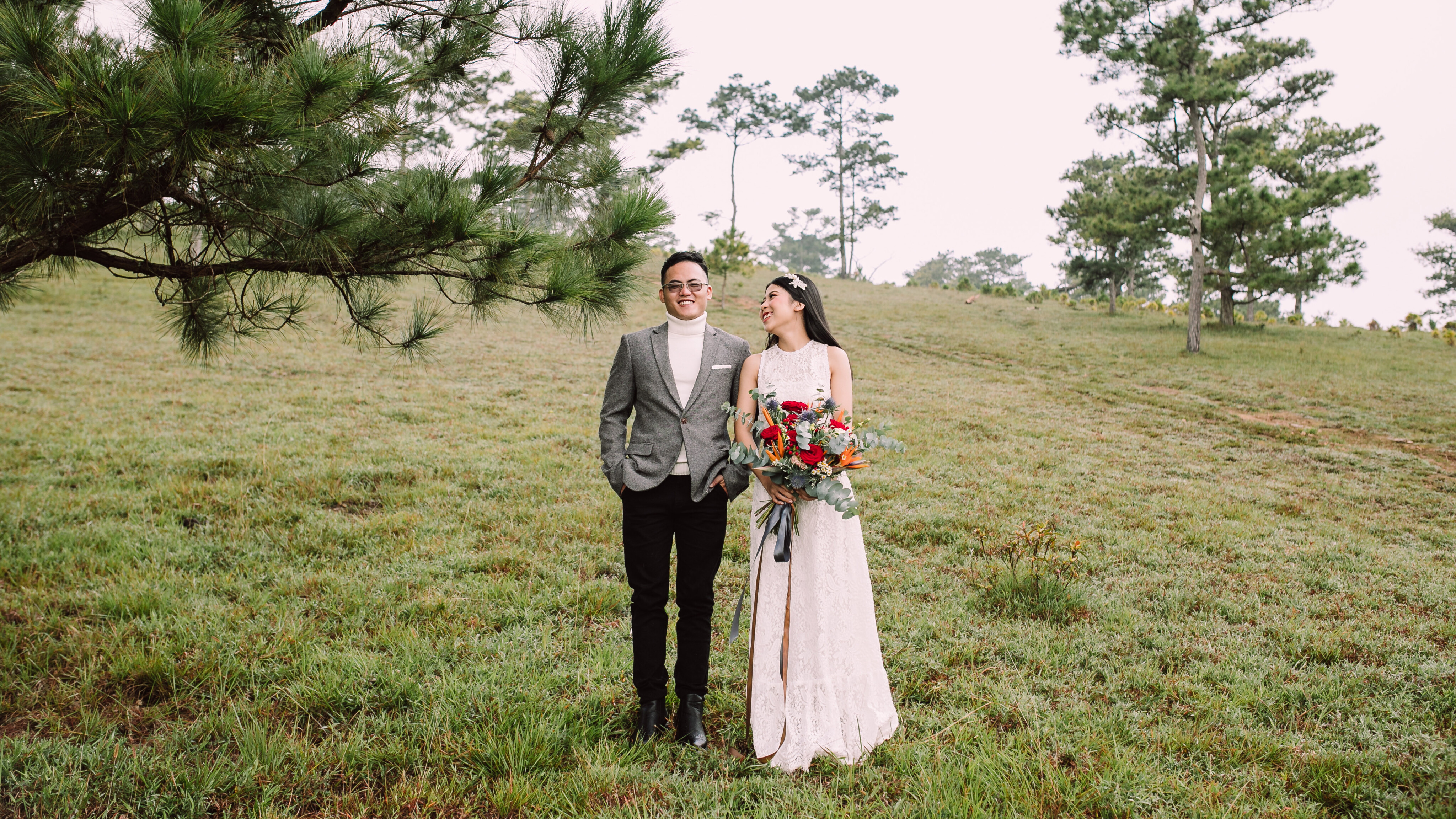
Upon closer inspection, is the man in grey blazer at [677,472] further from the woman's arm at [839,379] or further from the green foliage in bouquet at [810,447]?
the woman's arm at [839,379]

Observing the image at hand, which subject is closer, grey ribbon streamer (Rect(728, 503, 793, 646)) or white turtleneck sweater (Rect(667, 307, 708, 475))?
grey ribbon streamer (Rect(728, 503, 793, 646))

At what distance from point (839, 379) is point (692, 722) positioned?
152 cm

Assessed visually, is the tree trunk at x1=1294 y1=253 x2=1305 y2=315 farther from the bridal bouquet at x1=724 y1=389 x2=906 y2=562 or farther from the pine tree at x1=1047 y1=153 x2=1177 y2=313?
the bridal bouquet at x1=724 y1=389 x2=906 y2=562

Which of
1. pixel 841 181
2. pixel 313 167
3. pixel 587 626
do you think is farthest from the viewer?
pixel 841 181

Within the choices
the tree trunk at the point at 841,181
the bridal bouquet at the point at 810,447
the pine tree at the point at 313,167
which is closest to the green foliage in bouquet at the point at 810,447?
the bridal bouquet at the point at 810,447

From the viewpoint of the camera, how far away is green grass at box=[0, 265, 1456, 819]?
2.56 meters

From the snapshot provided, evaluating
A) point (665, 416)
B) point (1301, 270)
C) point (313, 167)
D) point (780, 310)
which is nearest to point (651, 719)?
point (665, 416)

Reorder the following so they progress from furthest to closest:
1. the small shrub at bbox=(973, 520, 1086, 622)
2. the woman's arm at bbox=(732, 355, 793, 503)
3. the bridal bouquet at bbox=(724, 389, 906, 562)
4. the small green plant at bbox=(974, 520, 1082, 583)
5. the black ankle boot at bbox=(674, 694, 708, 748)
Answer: the small green plant at bbox=(974, 520, 1082, 583)
the small shrub at bbox=(973, 520, 1086, 622)
the black ankle boot at bbox=(674, 694, 708, 748)
the woman's arm at bbox=(732, 355, 793, 503)
the bridal bouquet at bbox=(724, 389, 906, 562)

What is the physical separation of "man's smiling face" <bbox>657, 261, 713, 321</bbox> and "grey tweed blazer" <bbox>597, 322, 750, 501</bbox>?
0.42 feet

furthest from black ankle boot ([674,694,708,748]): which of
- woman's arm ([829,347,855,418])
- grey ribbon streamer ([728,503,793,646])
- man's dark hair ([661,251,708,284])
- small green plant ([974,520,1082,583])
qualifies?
small green plant ([974,520,1082,583])

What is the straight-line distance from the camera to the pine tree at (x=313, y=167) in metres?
2.04

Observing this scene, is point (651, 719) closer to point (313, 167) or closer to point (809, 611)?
point (809, 611)


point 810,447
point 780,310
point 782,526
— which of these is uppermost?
point 780,310

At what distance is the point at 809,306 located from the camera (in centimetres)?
283
